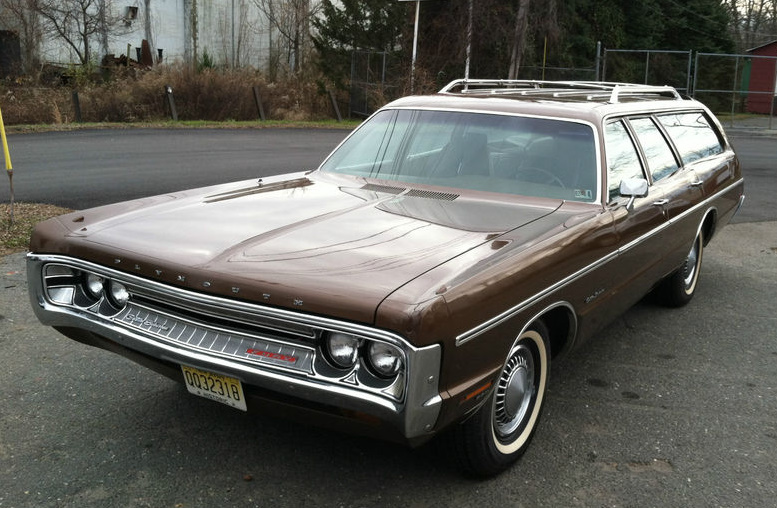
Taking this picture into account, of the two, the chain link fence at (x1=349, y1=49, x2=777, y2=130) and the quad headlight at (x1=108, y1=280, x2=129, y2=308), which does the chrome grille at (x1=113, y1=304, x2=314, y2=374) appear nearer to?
the quad headlight at (x1=108, y1=280, x2=129, y2=308)

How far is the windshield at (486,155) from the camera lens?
4.14 m

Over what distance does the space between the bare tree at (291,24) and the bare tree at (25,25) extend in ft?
30.0

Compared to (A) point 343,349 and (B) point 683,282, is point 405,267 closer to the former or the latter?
(A) point 343,349

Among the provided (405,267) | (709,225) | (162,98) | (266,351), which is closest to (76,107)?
(162,98)

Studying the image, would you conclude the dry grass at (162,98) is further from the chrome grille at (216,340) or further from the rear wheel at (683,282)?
the chrome grille at (216,340)

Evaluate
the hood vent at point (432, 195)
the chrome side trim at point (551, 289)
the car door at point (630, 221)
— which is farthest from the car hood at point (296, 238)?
the car door at point (630, 221)

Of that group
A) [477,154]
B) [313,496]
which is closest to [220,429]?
[313,496]

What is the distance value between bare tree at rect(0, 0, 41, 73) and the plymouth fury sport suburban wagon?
80.5 feet

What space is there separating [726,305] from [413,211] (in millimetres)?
3481

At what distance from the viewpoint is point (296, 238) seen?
10.6 feet

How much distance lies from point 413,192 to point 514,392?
1345 millimetres

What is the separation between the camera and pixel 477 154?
14.3 ft

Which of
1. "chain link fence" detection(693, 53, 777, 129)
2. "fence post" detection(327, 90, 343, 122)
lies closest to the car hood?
"fence post" detection(327, 90, 343, 122)

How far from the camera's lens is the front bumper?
2.55 metres
